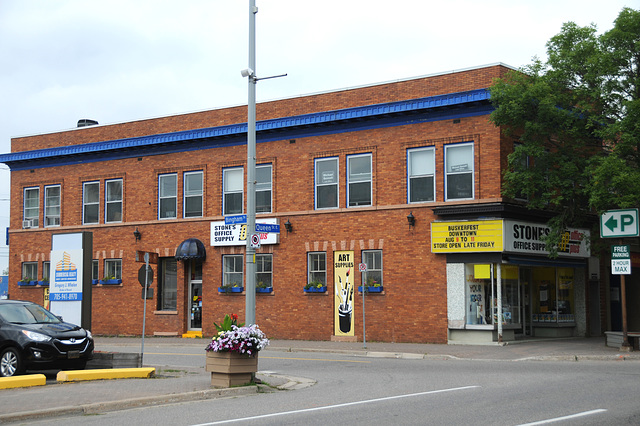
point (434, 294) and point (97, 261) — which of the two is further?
point (97, 261)

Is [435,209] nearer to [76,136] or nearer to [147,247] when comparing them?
[147,247]

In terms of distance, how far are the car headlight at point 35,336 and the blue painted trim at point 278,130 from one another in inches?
566

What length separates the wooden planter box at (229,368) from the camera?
14.0m

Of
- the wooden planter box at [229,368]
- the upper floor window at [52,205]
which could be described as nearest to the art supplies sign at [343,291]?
the wooden planter box at [229,368]

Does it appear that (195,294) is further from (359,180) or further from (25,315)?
(25,315)

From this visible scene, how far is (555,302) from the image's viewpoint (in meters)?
27.1

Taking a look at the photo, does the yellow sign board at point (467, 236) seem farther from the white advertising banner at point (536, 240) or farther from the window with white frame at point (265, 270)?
the window with white frame at point (265, 270)

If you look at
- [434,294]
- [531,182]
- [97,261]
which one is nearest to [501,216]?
[531,182]

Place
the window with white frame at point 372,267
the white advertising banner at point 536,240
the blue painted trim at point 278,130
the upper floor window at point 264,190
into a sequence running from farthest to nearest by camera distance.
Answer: the upper floor window at point 264,190 → the window with white frame at point 372,267 → the blue painted trim at point 278,130 → the white advertising banner at point 536,240

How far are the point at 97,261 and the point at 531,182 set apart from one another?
19.8 m

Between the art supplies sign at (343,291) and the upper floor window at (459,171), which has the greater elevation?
the upper floor window at (459,171)

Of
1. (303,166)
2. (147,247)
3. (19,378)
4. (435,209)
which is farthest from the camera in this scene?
(147,247)

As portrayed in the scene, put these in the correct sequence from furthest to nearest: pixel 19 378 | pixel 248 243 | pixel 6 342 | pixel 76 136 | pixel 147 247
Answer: pixel 76 136 < pixel 147 247 < pixel 248 243 < pixel 6 342 < pixel 19 378

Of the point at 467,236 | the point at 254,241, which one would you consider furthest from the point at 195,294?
the point at 254,241
